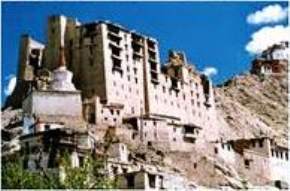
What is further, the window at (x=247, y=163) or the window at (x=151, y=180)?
the window at (x=247, y=163)

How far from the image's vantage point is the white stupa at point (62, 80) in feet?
144

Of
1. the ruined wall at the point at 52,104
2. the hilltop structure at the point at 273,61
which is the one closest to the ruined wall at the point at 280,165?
the ruined wall at the point at 52,104

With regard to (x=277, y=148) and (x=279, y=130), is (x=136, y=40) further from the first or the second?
(x=279, y=130)

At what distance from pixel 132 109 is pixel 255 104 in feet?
68.0

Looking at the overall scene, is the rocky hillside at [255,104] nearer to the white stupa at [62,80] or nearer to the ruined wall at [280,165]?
the ruined wall at [280,165]

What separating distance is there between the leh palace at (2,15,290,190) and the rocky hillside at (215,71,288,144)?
315cm

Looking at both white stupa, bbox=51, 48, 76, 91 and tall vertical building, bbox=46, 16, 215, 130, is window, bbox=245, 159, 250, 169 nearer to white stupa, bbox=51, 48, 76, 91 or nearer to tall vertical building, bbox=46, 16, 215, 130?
tall vertical building, bbox=46, 16, 215, 130

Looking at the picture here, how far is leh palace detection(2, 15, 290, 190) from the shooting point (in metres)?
40.7

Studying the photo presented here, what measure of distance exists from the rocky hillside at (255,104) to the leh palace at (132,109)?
315cm

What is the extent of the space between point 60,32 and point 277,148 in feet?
46.1

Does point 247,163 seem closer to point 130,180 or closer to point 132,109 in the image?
point 132,109

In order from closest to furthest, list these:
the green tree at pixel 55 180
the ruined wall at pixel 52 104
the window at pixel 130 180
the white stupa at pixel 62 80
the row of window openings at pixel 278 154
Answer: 1. the green tree at pixel 55 180
2. the window at pixel 130 180
3. the ruined wall at pixel 52 104
4. the white stupa at pixel 62 80
5. the row of window openings at pixel 278 154

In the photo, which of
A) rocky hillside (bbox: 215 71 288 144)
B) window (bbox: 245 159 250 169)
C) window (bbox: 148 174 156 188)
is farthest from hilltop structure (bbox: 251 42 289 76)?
window (bbox: 148 174 156 188)

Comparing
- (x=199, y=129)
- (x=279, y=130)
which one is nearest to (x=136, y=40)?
(x=199, y=129)
